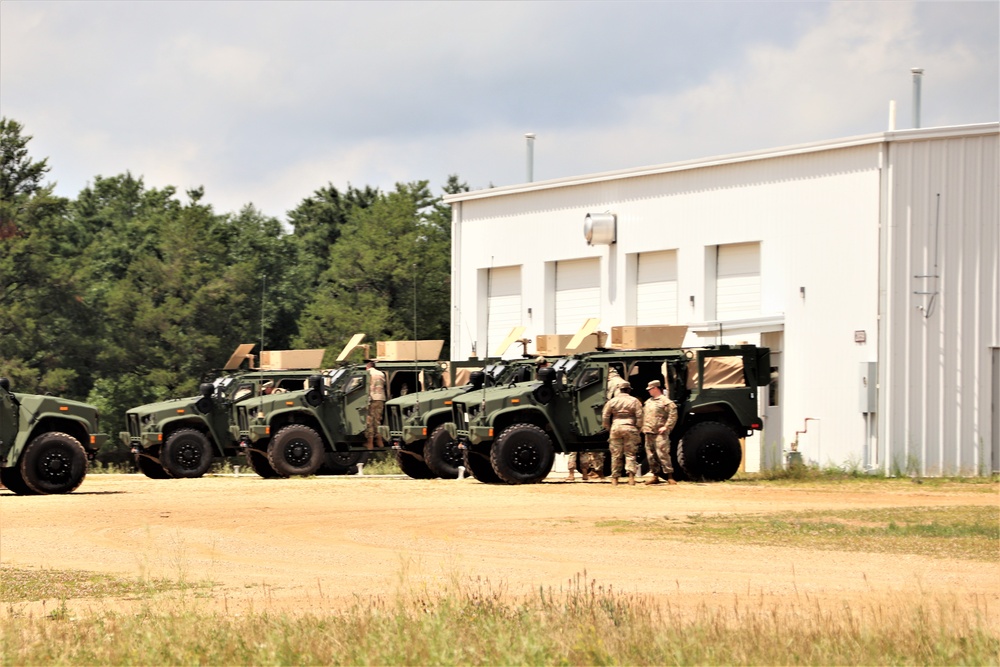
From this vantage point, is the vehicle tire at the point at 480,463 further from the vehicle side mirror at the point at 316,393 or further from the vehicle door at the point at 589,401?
the vehicle side mirror at the point at 316,393

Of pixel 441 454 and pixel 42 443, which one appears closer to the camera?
pixel 42 443

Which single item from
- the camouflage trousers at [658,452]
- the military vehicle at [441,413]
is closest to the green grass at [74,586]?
the camouflage trousers at [658,452]

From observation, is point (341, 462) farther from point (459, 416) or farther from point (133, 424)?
point (459, 416)

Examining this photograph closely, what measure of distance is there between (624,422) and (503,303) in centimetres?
1420

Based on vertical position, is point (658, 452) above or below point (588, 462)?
above

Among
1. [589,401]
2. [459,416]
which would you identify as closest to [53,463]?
[459,416]

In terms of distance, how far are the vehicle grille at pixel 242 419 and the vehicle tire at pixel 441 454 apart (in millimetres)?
3419

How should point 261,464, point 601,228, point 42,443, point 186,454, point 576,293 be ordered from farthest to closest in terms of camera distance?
1. point 576,293
2. point 601,228
3. point 186,454
4. point 261,464
5. point 42,443

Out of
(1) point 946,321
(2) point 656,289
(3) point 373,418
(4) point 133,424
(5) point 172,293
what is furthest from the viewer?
(5) point 172,293

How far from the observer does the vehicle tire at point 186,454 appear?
28.2m

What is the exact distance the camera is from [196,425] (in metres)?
28.8

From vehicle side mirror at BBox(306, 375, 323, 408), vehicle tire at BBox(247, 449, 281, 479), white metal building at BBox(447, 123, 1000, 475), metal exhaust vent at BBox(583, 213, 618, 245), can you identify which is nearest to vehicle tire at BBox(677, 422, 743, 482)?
white metal building at BBox(447, 123, 1000, 475)

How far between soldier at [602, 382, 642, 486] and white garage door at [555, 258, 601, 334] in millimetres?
11137

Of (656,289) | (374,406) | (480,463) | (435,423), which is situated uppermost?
(656,289)
